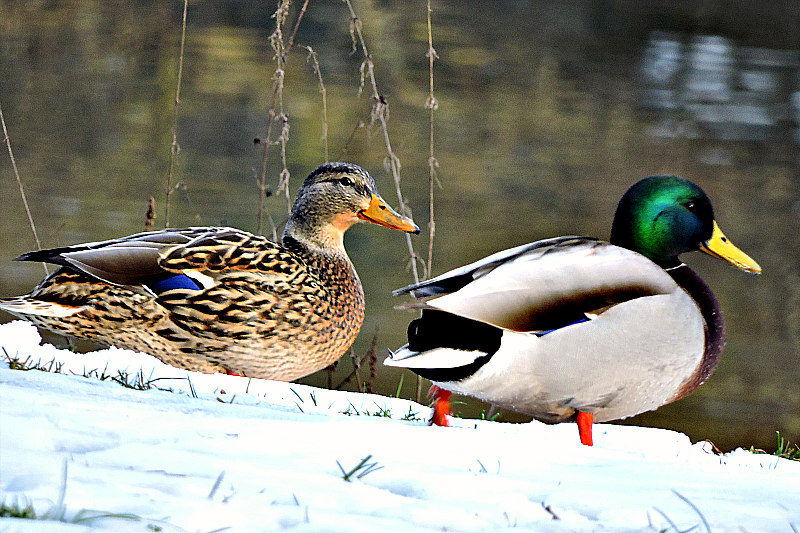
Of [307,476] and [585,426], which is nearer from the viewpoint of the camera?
[307,476]

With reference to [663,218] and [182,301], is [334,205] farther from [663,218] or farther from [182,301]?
[663,218]

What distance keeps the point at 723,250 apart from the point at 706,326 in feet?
1.97

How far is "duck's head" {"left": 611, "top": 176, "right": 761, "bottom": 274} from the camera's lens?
13.9ft

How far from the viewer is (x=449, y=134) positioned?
56.9ft

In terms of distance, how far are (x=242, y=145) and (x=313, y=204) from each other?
947 centimetres

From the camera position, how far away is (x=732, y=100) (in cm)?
2173

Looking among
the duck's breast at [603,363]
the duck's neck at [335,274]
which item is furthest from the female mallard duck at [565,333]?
the duck's neck at [335,274]

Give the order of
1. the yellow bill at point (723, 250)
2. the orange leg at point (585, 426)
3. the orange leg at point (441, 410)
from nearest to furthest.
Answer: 1. the orange leg at point (441, 410)
2. the orange leg at point (585, 426)
3. the yellow bill at point (723, 250)

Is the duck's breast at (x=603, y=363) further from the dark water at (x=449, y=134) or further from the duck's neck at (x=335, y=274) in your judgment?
the dark water at (x=449, y=134)

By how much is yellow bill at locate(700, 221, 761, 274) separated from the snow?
4.33 ft

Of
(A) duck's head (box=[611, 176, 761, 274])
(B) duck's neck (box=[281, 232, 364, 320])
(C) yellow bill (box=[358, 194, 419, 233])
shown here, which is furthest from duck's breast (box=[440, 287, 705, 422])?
(C) yellow bill (box=[358, 194, 419, 233])

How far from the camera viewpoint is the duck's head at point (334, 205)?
521 cm

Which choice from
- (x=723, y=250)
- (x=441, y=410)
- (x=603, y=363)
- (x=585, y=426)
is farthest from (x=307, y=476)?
(x=723, y=250)

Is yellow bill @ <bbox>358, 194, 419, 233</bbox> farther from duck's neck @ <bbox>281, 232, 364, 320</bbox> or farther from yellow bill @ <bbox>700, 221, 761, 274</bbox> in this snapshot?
yellow bill @ <bbox>700, 221, 761, 274</bbox>
